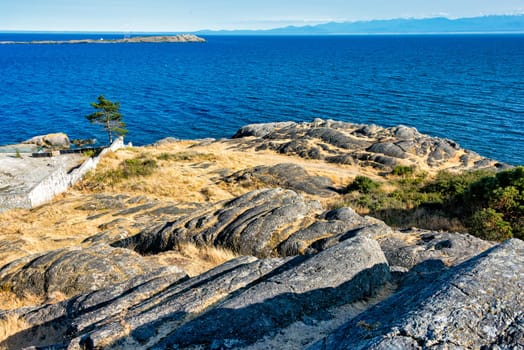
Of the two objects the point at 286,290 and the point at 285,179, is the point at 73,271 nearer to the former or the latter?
the point at 286,290

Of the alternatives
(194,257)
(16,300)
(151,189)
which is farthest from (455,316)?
(151,189)

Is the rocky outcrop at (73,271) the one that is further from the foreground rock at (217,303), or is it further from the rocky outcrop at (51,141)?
the rocky outcrop at (51,141)

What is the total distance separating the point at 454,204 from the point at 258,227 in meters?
15.1

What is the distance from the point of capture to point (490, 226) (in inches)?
749

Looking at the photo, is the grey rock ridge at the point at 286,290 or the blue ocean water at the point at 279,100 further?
the blue ocean water at the point at 279,100

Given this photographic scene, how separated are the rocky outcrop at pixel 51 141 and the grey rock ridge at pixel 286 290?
52856mm

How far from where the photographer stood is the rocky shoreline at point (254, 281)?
21.5 ft

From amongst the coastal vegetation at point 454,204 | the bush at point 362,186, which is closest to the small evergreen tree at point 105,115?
the bush at point 362,186

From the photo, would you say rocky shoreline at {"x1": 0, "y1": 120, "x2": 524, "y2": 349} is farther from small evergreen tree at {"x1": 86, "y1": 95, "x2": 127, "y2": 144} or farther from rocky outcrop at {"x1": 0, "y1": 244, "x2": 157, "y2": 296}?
small evergreen tree at {"x1": 86, "y1": 95, "x2": 127, "y2": 144}

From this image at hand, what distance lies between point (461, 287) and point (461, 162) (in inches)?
1724

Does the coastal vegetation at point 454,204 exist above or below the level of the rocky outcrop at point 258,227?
below

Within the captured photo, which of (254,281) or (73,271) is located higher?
(254,281)

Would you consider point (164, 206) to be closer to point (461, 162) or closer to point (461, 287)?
point (461, 287)

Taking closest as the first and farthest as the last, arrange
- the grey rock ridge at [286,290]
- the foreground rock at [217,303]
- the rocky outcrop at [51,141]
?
1. the grey rock ridge at [286,290]
2. the foreground rock at [217,303]
3. the rocky outcrop at [51,141]
